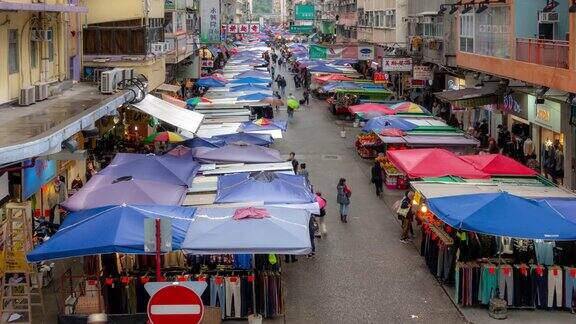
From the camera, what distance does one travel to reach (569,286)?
13.0 metres

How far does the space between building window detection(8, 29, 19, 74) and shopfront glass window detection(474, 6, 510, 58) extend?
14.6 meters

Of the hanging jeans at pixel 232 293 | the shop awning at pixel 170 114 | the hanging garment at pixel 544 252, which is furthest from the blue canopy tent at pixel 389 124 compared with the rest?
the hanging jeans at pixel 232 293

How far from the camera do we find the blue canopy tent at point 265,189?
15.6 meters

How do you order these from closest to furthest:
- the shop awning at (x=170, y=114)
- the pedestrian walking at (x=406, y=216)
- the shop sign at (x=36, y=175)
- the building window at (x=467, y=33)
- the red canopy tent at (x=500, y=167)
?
1. the shop sign at (x=36, y=175)
2. the pedestrian walking at (x=406, y=216)
3. the red canopy tent at (x=500, y=167)
4. the shop awning at (x=170, y=114)
5. the building window at (x=467, y=33)

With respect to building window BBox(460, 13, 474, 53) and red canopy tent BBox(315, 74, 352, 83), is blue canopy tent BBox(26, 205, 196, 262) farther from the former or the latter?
red canopy tent BBox(315, 74, 352, 83)

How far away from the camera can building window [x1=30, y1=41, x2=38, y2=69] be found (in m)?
18.8

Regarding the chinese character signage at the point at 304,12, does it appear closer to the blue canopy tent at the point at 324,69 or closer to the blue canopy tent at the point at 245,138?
the blue canopy tent at the point at 324,69

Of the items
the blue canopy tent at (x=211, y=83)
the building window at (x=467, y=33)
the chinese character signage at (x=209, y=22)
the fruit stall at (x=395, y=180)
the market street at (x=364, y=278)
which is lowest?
the market street at (x=364, y=278)

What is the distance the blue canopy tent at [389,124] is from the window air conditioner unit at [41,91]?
12.7 metres

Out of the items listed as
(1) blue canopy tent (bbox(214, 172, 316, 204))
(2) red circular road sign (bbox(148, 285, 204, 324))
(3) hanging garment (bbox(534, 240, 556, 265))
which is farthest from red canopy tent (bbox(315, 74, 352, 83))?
(2) red circular road sign (bbox(148, 285, 204, 324))

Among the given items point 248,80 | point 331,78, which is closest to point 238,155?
point 248,80

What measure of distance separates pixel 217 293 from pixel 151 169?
17.9 ft

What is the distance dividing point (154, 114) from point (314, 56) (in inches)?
1103

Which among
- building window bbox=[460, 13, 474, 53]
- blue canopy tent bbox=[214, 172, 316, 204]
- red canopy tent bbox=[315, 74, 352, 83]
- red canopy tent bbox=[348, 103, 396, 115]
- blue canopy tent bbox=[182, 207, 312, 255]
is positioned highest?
building window bbox=[460, 13, 474, 53]
